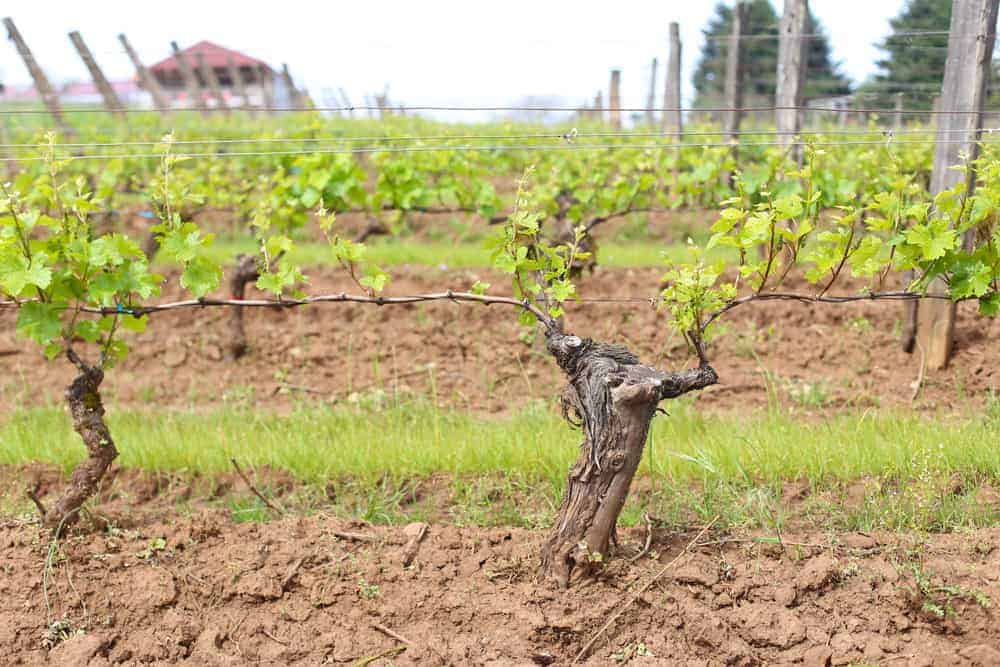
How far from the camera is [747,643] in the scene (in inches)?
121

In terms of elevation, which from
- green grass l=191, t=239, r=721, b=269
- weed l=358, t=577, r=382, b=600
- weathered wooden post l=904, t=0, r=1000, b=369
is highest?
weathered wooden post l=904, t=0, r=1000, b=369

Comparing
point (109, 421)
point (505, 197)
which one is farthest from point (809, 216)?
point (505, 197)

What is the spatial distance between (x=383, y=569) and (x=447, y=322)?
3.51 meters

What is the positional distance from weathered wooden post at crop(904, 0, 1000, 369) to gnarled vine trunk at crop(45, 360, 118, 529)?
4.25 metres

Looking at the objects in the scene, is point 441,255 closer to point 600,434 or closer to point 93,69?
point 600,434

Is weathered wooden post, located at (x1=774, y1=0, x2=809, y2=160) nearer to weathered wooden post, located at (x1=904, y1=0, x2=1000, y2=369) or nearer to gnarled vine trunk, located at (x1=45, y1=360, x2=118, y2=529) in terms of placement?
weathered wooden post, located at (x1=904, y1=0, x2=1000, y2=369)

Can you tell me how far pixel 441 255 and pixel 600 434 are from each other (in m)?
5.74

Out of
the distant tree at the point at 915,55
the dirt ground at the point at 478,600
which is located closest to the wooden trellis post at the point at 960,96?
the distant tree at the point at 915,55

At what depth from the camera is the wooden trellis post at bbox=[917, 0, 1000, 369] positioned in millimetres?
5199

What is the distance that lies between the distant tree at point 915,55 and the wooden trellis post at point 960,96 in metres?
0.48

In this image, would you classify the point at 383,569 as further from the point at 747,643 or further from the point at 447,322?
the point at 447,322

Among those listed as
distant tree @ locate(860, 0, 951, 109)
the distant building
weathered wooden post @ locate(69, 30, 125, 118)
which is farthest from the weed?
the distant building

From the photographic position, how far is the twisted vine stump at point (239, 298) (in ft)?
20.4

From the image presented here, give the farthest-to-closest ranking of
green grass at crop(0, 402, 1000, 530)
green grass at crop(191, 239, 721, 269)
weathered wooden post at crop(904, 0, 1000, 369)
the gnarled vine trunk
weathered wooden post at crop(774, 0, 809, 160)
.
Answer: green grass at crop(191, 239, 721, 269) < weathered wooden post at crop(774, 0, 809, 160) < weathered wooden post at crop(904, 0, 1000, 369) < green grass at crop(0, 402, 1000, 530) < the gnarled vine trunk
